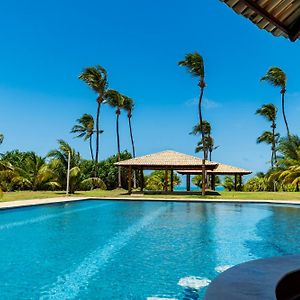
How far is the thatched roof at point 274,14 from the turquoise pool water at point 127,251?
3.54m

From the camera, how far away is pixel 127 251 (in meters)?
7.57

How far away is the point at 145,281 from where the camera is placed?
5.38 m

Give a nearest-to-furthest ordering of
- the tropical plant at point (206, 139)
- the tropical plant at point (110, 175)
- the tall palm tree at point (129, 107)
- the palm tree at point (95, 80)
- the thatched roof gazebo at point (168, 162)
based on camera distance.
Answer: the thatched roof gazebo at point (168, 162)
the palm tree at point (95, 80)
the tropical plant at point (110, 175)
the tall palm tree at point (129, 107)
the tropical plant at point (206, 139)

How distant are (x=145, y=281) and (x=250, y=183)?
106 ft

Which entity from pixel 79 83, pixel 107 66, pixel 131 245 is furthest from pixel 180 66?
pixel 131 245

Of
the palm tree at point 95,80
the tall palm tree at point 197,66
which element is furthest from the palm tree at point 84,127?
the tall palm tree at point 197,66

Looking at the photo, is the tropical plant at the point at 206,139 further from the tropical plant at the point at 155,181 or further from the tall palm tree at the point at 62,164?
the tall palm tree at the point at 62,164

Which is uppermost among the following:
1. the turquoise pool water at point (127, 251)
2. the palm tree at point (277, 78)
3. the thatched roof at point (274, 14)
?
the palm tree at point (277, 78)

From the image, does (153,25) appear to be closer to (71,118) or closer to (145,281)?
(71,118)

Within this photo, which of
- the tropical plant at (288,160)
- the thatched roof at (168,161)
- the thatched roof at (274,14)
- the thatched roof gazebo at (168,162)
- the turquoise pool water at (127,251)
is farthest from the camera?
the thatched roof at (168,161)

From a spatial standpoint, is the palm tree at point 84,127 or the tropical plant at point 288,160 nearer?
the tropical plant at point 288,160

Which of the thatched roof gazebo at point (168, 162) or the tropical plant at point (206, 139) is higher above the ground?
the tropical plant at point (206, 139)

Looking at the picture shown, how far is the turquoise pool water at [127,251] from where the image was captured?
5062 mm

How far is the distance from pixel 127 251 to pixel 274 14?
6269 millimetres
